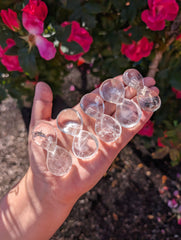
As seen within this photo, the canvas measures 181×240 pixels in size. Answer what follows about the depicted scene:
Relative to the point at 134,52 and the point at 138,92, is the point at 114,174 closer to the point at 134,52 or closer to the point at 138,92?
the point at 138,92

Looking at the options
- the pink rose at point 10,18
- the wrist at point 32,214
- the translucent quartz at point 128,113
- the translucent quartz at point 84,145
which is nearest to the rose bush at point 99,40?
the pink rose at point 10,18

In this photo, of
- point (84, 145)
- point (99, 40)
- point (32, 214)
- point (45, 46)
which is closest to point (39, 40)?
point (45, 46)

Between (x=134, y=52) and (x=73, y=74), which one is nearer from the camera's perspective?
(x=134, y=52)

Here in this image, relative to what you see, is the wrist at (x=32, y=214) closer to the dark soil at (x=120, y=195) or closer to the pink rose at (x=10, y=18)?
the dark soil at (x=120, y=195)

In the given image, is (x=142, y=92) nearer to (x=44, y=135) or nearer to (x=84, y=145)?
(x=84, y=145)

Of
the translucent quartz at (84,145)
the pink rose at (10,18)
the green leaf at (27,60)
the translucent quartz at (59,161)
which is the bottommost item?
the translucent quartz at (59,161)

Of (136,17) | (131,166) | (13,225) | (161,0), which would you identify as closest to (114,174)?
(131,166)
